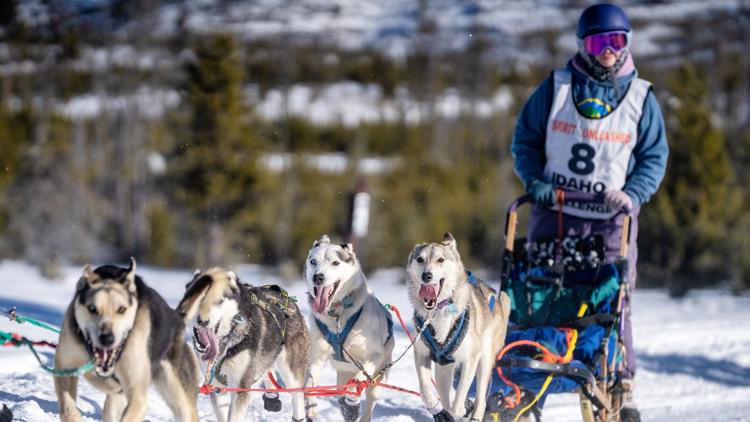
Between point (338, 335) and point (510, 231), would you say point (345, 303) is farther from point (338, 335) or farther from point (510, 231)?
point (510, 231)

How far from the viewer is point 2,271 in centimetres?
1502

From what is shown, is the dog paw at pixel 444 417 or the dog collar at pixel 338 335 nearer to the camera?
the dog paw at pixel 444 417

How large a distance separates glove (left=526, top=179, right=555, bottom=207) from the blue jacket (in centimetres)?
10

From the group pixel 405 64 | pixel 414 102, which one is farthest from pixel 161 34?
pixel 405 64

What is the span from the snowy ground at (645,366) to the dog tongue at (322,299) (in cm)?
84

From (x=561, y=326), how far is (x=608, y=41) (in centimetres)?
147

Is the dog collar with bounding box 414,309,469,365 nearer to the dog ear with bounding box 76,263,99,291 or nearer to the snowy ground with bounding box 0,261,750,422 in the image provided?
the snowy ground with bounding box 0,261,750,422

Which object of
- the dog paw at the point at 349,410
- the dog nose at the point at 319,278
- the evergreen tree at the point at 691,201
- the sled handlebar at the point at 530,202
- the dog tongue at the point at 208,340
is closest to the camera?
the dog tongue at the point at 208,340

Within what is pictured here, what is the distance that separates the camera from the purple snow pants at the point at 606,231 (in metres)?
4.74

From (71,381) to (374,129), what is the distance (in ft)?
96.3

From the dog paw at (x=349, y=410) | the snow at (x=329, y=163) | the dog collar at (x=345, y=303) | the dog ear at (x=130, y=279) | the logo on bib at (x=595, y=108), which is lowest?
the snow at (x=329, y=163)

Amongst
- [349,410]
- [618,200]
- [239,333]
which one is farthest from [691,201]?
[239,333]

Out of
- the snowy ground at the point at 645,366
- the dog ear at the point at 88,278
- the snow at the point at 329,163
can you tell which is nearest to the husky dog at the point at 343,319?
the snowy ground at the point at 645,366

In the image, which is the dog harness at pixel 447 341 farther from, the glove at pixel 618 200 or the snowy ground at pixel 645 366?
the snowy ground at pixel 645 366
